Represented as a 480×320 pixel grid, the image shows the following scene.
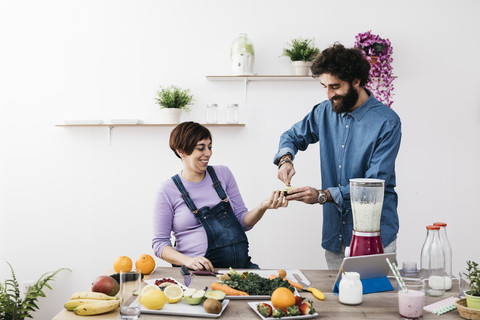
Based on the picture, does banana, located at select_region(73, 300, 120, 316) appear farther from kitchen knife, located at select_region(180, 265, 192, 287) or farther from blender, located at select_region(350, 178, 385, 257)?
blender, located at select_region(350, 178, 385, 257)

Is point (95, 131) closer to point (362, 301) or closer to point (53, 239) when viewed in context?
point (53, 239)

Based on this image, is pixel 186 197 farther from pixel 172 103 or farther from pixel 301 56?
pixel 301 56

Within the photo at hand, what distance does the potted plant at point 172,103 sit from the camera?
3426 millimetres

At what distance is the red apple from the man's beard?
1.36m

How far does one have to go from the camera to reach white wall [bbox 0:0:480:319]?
141 inches

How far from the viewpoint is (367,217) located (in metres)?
1.85

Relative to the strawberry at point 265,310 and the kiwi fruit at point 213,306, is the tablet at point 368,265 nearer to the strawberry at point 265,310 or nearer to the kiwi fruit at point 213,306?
the strawberry at point 265,310

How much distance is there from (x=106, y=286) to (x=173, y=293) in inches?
10.6

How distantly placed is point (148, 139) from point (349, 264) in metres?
2.23

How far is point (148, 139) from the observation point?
3.61 meters

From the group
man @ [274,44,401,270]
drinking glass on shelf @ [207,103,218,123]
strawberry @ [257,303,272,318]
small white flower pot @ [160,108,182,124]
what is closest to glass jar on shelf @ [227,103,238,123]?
drinking glass on shelf @ [207,103,218,123]

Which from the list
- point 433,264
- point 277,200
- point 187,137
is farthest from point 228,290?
point 187,137

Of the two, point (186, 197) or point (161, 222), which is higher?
point (186, 197)

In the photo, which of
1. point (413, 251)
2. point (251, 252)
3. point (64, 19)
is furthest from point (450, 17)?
point (64, 19)
